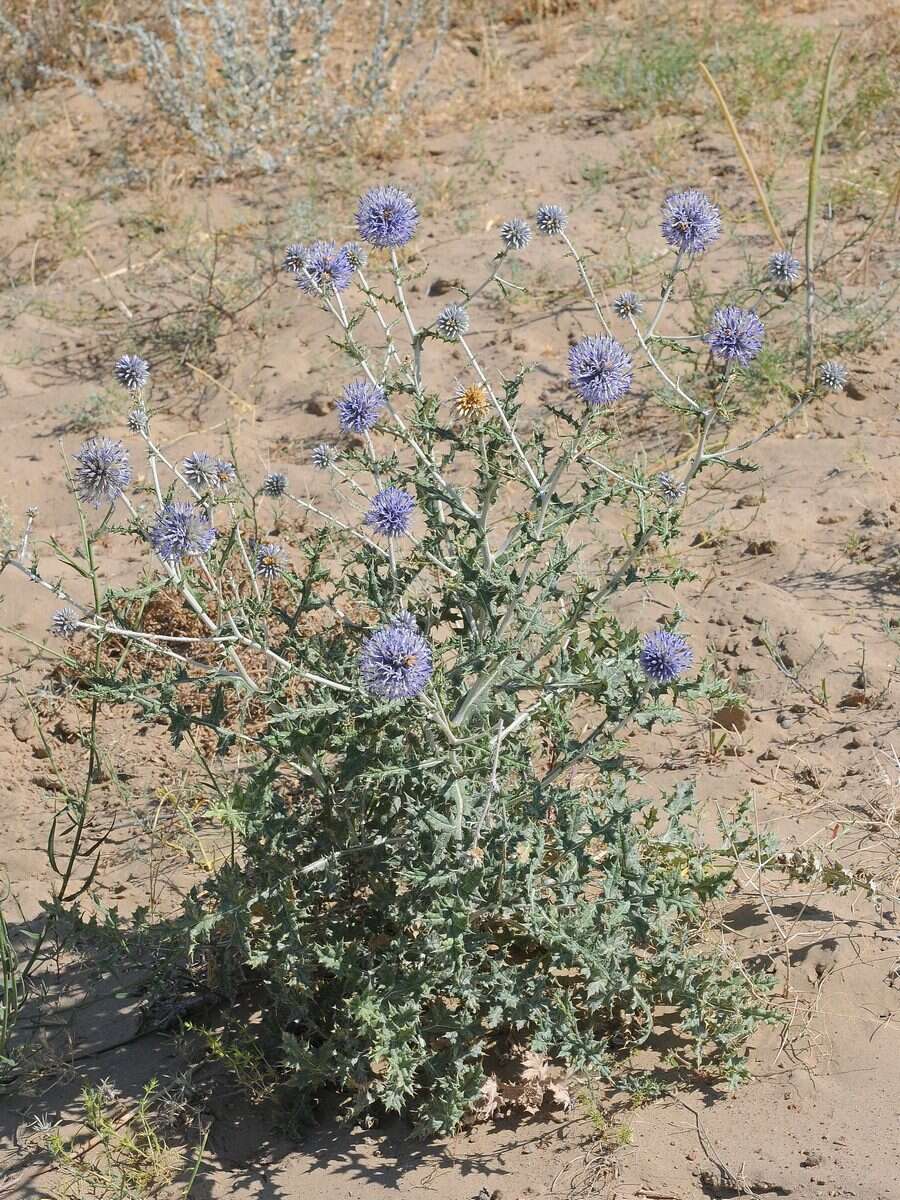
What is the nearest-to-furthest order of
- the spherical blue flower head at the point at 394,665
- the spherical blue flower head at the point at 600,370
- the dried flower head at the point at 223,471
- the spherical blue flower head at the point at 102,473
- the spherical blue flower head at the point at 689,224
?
1. the spherical blue flower head at the point at 394,665
2. the spherical blue flower head at the point at 600,370
3. the spherical blue flower head at the point at 102,473
4. the spherical blue flower head at the point at 689,224
5. the dried flower head at the point at 223,471

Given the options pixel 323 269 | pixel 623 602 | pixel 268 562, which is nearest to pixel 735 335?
pixel 323 269

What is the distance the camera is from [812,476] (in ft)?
16.1

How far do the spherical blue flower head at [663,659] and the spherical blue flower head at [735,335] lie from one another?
74 cm

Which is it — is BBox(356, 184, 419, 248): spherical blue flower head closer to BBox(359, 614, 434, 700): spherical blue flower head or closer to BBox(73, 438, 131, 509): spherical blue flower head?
BBox(73, 438, 131, 509): spherical blue flower head

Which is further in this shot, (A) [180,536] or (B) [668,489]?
(B) [668,489]

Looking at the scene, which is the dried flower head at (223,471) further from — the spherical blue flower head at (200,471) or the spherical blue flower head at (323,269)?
the spherical blue flower head at (323,269)

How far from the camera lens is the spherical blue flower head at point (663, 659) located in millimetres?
2662

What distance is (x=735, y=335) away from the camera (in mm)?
2951

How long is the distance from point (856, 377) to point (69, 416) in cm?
346

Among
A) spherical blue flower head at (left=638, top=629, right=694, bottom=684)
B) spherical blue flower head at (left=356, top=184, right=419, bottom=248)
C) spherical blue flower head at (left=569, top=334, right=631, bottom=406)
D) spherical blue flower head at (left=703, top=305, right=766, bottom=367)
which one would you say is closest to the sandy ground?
spherical blue flower head at (left=356, top=184, right=419, bottom=248)

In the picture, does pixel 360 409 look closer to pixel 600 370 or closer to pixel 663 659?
pixel 600 370

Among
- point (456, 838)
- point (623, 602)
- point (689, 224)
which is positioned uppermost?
point (689, 224)

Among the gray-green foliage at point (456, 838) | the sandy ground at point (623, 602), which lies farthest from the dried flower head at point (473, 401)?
the sandy ground at point (623, 602)

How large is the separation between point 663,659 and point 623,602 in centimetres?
179
